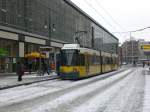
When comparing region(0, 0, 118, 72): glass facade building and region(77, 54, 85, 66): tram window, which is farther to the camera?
region(0, 0, 118, 72): glass facade building

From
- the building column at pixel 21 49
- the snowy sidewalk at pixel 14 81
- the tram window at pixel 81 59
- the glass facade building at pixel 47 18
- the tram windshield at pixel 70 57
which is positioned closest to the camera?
the snowy sidewalk at pixel 14 81

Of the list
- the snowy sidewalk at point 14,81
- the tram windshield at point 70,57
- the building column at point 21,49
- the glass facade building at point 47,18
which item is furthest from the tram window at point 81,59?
the building column at point 21,49

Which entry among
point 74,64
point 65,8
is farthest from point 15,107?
point 65,8

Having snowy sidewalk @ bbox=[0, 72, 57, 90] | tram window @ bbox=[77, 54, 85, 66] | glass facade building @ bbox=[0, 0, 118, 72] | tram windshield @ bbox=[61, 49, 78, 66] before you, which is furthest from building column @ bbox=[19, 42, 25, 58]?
tram windshield @ bbox=[61, 49, 78, 66]

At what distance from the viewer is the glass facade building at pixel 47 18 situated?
47.8 metres

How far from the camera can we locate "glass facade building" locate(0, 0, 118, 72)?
157ft

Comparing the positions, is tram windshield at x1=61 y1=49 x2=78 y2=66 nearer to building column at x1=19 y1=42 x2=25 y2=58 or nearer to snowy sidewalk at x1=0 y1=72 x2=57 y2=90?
snowy sidewalk at x1=0 y1=72 x2=57 y2=90

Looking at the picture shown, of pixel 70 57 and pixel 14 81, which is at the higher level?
pixel 70 57

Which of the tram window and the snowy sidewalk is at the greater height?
the tram window

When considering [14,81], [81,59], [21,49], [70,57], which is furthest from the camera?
[21,49]

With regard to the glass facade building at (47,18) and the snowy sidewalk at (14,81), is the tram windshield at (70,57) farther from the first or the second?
the glass facade building at (47,18)

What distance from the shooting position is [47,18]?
64625 millimetres

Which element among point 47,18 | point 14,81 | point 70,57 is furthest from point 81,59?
point 47,18

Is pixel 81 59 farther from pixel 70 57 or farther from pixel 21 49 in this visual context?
pixel 21 49
